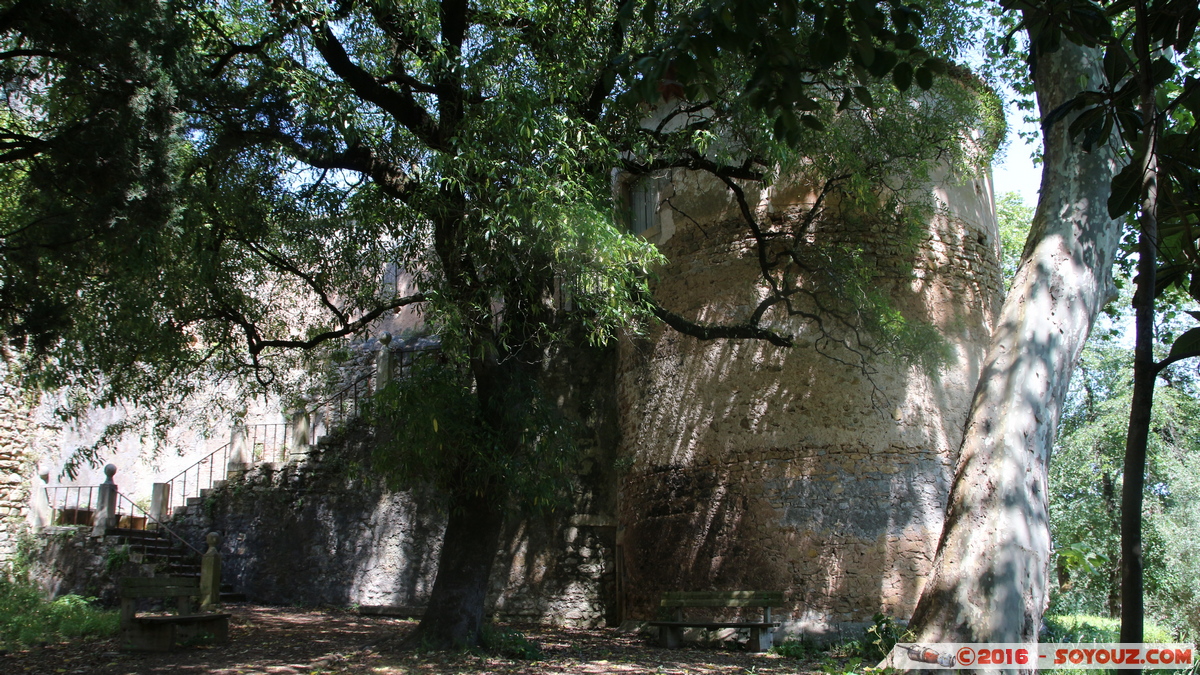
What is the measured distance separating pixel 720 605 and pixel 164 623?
4.91 meters

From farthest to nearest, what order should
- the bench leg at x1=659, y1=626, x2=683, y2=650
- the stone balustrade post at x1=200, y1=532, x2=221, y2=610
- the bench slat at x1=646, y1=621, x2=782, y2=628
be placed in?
the stone balustrade post at x1=200, y1=532, x2=221, y2=610, the bench leg at x1=659, y1=626, x2=683, y2=650, the bench slat at x1=646, y1=621, x2=782, y2=628

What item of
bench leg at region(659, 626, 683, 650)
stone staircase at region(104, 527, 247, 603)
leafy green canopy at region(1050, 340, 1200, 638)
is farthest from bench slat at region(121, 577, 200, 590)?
leafy green canopy at region(1050, 340, 1200, 638)

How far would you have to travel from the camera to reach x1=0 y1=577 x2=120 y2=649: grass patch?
7734 mm

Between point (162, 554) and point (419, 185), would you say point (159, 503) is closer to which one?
point (162, 554)

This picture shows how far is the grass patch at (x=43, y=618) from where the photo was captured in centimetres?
773

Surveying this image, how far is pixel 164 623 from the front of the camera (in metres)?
7.14

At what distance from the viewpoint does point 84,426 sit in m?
14.6

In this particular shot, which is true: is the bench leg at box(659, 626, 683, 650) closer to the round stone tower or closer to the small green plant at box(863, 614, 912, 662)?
the round stone tower

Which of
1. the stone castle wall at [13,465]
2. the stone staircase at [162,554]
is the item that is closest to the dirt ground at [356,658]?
the stone staircase at [162,554]

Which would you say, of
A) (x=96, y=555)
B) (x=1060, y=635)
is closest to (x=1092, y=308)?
(x=1060, y=635)

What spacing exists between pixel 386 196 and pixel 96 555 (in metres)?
6.96

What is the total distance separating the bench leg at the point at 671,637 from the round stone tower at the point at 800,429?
Result: 0.60m

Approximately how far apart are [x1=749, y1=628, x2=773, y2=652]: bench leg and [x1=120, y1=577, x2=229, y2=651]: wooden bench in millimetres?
4844

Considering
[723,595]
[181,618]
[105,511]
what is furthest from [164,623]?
[723,595]
